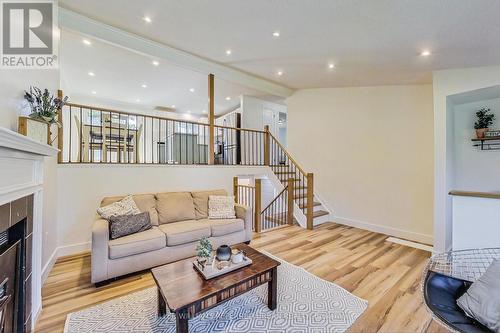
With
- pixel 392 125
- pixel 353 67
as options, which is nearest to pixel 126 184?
pixel 353 67

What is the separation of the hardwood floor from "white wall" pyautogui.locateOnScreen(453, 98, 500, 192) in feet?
4.63

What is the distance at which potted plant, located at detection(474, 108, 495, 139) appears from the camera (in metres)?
3.45

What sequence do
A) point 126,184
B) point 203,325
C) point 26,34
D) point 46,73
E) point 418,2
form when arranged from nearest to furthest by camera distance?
point 203,325 → point 418,2 → point 26,34 → point 46,73 → point 126,184

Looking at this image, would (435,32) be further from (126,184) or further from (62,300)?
(62,300)

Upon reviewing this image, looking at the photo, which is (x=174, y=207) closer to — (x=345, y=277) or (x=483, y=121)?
(x=345, y=277)

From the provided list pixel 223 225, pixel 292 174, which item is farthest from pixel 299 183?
pixel 223 225

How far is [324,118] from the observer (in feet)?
17.8

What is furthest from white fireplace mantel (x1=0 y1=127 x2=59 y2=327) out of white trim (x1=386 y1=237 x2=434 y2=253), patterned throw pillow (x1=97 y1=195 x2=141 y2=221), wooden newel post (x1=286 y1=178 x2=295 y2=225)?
white trim (x1=386 y1=237 x2=434 y2=253)

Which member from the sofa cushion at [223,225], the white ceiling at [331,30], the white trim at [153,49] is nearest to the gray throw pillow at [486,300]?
the white ceiling at [331,30]

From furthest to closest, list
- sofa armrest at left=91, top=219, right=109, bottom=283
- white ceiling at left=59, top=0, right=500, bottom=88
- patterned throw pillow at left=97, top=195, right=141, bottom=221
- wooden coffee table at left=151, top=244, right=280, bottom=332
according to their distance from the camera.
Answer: patterned throw pillow at left=97, top=195, right=141, bottom=221, sofa armrest at left=91, top=219, right=109, bottom=283, white ceiling at left=59, top=0, right=500, bottom=88, wooden coffee table at left=151, top=244, right=280, bottom=332

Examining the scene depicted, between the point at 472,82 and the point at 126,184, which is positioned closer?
the point at 472,82

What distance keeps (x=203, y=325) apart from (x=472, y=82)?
456 cm

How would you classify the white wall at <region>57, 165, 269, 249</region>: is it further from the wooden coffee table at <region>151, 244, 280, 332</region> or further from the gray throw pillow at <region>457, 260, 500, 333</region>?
the gray throw pillow at <region>457, 260, 500, 333</region>

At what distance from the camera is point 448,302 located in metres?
1.65
